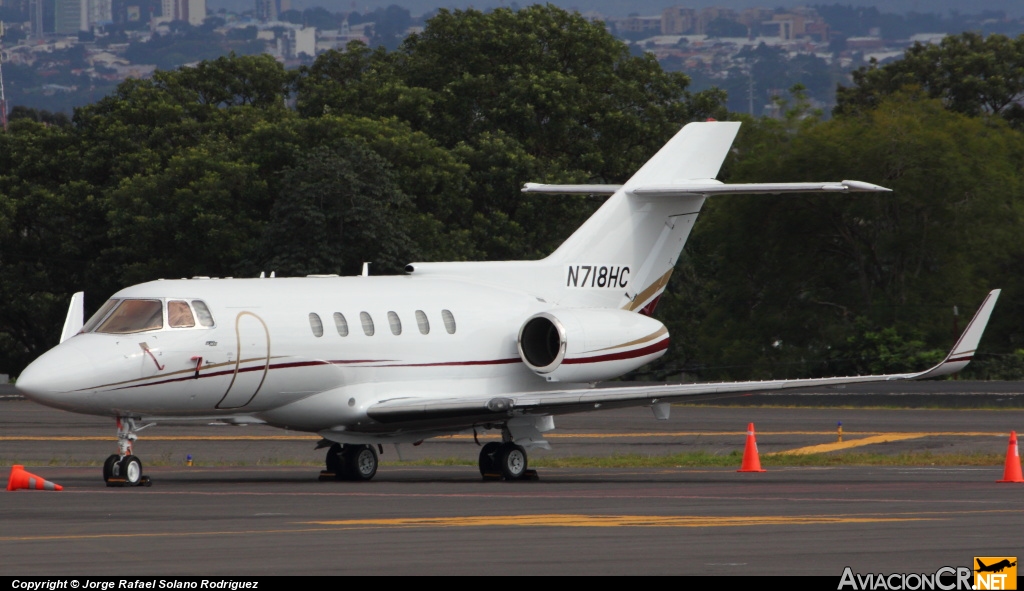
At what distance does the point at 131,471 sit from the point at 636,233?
9.61 metres

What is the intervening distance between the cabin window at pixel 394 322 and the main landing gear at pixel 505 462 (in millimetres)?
2118

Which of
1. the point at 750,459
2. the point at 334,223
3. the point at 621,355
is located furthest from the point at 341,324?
the point at 334,223

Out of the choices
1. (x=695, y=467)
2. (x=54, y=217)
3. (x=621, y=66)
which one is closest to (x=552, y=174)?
(x=621, y=66)

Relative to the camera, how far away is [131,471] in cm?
2111

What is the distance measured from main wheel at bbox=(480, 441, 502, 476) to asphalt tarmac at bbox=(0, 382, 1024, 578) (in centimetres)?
48

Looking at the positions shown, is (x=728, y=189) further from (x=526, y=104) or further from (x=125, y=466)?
(x=526, y=104)

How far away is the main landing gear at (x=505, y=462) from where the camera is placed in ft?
78.3

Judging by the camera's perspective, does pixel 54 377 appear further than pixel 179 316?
No

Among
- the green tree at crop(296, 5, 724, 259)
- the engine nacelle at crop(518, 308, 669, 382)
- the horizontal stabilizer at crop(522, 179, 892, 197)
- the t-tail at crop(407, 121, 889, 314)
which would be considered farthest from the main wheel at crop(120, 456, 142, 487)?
the green tree at crop(296, 5, 724, 259)

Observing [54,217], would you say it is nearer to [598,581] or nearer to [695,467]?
[695,467]

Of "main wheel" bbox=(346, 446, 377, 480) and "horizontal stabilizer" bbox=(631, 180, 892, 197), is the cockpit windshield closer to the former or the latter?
"main wheel" bbox=(346, 446, 377, 480)

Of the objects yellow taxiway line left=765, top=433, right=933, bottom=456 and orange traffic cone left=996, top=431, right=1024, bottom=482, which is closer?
orange traffic cone left=996, top=431, right=1024, bottom=482

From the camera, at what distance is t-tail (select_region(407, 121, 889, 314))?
26406mm

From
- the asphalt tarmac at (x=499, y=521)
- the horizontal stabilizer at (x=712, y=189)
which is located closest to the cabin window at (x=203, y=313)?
the asphalt tarmac at (x=499, y=521)
